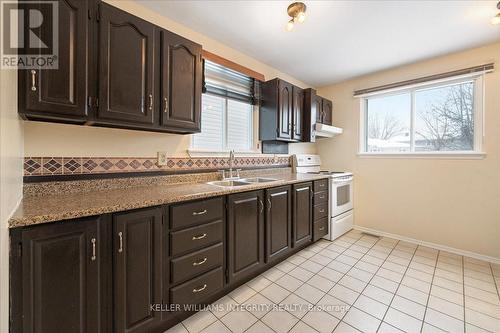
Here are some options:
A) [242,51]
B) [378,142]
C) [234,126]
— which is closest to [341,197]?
[378,142]

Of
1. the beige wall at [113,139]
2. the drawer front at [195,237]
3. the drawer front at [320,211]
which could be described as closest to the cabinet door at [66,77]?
the beige wall at [113,139]

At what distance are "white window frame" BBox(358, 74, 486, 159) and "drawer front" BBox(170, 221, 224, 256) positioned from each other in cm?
279

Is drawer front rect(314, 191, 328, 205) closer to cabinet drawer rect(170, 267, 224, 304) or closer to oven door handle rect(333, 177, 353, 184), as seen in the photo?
oven door handle rect(333, 177, 353, 184)

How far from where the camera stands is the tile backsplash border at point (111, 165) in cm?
136

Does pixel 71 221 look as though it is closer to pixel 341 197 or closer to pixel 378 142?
pixel 341 197

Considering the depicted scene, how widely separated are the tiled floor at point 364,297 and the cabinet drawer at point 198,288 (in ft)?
0.53

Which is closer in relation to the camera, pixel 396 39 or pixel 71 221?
pixel 71 221

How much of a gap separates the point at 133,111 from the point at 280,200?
1.54 meters

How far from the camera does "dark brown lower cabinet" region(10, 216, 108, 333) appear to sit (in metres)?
0.90

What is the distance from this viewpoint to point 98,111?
1.35 m

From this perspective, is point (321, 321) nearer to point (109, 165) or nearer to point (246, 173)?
point (246, 173)

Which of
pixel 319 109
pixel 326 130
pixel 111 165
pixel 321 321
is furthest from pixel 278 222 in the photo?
pixel 319 109

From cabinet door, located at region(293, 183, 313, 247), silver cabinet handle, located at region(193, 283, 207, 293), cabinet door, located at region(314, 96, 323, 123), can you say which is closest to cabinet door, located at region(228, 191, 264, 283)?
silver cabinet handle, located at region(193, 283, 207, 293)

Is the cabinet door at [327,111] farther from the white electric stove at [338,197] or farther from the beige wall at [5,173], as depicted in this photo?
the beige wall at [5,173]
